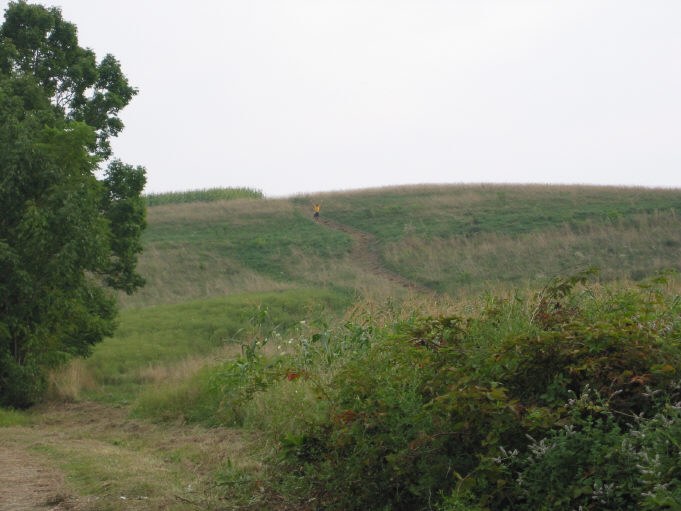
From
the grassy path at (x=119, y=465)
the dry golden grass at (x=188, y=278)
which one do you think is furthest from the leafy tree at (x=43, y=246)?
the dry golden grass at (x=188, y=278)

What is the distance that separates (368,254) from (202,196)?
30.5m

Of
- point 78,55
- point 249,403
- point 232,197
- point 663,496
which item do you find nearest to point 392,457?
point 663,496

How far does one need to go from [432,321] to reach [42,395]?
38.6 feet

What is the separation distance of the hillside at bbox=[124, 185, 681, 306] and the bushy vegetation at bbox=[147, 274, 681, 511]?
77.2 ft

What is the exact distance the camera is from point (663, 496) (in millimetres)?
3945

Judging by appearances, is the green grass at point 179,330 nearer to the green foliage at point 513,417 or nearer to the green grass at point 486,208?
the green foliage at point 513,417

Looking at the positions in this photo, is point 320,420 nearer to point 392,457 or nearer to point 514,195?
point 392,457

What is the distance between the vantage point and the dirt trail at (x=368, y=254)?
126 feet

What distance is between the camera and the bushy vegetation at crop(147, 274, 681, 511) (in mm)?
4602

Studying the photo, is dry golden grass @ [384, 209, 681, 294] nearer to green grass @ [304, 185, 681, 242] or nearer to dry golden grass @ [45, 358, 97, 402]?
green grass @ [304, 185, 681, 242]

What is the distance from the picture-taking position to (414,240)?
155 ft

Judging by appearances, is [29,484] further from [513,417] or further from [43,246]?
[43,246]

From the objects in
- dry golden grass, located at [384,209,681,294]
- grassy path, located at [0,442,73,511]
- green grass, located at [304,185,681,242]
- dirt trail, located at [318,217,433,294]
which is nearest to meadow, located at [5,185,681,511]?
grassy path, located at [0,442,73,511]

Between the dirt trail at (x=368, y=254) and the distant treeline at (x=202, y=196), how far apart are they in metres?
17.7
